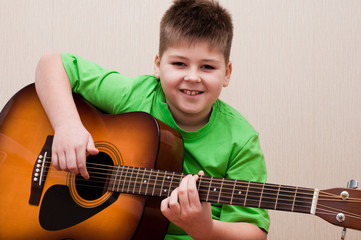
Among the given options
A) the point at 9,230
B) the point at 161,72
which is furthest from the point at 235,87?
the point at 9,230

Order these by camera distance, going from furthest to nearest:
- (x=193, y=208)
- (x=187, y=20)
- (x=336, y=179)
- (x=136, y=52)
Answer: (x=136, y=52), (x=336, y=179), (x=187, y=20), (x=193, y=208)

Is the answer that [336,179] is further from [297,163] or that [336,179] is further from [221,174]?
[221,174]

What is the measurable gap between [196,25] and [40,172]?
615mm

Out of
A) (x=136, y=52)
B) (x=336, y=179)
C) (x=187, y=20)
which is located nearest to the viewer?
(x=187, y=20)

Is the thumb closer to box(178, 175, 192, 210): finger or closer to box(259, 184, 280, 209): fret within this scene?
box(178, 175, 192, 210): finger

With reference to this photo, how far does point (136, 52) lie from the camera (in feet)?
5.73

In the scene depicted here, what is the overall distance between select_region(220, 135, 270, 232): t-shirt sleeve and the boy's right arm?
397mm

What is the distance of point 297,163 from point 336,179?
158mm

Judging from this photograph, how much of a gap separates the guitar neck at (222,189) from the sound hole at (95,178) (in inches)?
1.1

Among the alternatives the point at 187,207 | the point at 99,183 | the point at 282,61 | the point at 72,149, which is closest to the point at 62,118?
the point at 72,149

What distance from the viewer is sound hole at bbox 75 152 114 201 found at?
1124 millimetres

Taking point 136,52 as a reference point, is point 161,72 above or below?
below

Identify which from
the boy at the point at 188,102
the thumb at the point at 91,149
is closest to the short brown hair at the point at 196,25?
the boy at the point at 188,102

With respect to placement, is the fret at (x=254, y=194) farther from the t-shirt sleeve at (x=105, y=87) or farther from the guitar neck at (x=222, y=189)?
the t-shirt sleeve at (x=105, y=87)
